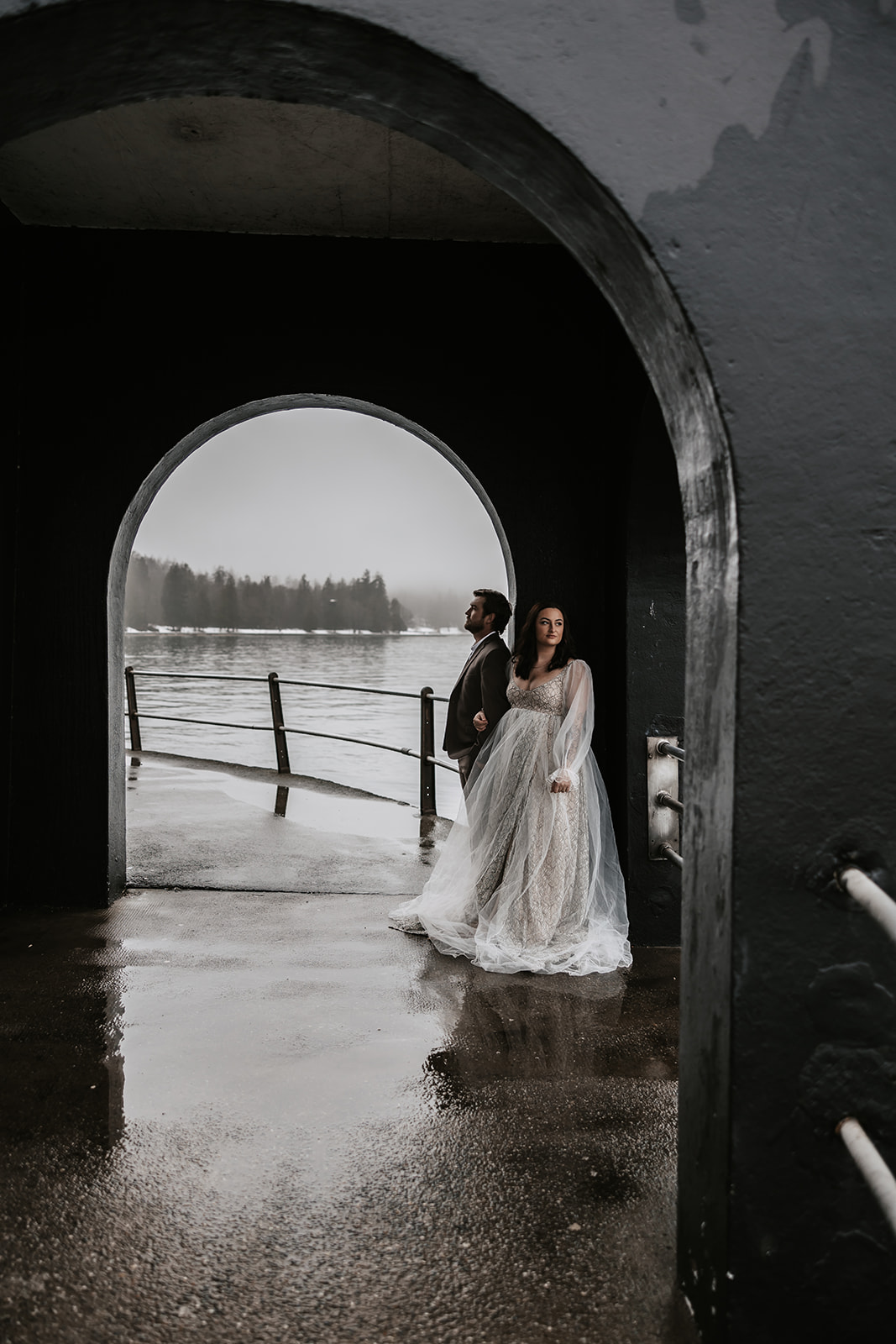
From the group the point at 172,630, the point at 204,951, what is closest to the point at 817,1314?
the point at 204,951

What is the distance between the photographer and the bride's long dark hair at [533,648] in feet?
13.2

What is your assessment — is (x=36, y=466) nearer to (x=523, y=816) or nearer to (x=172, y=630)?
(x=523, y=816)

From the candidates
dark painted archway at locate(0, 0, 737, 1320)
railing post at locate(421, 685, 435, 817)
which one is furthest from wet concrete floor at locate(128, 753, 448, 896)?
dark painted archway at locate(0, 0, 737, 1320)

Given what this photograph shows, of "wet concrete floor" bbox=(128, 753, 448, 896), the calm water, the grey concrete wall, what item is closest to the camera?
the grey concrete wall

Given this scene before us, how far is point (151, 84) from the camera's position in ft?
5.91

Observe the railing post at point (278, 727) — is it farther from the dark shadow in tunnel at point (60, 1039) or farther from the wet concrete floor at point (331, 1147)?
the wet concrete floor at point (331, 1147)

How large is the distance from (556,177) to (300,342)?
9.95ft

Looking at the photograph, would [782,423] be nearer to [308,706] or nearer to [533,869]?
[533,869]

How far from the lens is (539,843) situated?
12.6 ft

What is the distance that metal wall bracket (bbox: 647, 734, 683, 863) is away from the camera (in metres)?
4.16

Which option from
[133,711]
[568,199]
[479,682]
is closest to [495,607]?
[479,682]

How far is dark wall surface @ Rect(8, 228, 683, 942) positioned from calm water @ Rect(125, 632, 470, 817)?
2915mm

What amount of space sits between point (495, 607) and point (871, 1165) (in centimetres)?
320

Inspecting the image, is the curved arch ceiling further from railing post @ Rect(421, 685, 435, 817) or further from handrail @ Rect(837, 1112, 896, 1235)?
handrail @ Rect(837, 1112, 896, 1235)
